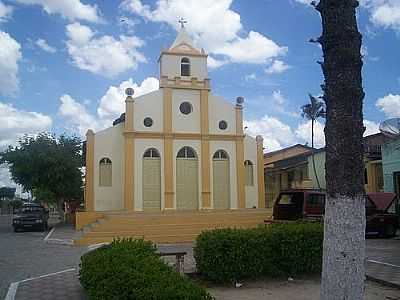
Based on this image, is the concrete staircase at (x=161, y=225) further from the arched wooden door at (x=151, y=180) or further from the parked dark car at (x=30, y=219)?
the parked dark car at (x=30, y=219)

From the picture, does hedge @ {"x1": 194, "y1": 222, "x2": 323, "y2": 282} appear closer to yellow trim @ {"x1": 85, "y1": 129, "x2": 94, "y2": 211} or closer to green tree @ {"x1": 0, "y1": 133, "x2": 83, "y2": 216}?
yellow trim @ {"x1": 85, "y1": 129, "x2": 94, "y2": 211}

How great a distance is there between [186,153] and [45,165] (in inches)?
327

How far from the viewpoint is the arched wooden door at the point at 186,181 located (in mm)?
25562

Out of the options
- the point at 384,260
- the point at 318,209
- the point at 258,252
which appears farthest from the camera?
the point at 318,209

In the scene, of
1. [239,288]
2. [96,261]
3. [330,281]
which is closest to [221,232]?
[239,288]

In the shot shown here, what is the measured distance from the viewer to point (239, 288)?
8.26 metres

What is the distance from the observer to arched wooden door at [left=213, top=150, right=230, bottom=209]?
86.0 feet

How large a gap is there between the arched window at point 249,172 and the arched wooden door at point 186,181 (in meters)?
3.17

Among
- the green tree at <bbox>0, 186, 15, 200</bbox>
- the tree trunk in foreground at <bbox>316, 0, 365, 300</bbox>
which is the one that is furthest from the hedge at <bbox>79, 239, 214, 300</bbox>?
the green tree at <bbox>0, 186, 15, 200</bbox>

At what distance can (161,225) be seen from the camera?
63.4ft

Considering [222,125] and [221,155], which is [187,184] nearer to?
[221,155]

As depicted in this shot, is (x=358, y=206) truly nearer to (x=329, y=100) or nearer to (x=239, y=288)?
(x=329, y=100)

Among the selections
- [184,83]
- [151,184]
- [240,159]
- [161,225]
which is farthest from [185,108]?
[161,225]

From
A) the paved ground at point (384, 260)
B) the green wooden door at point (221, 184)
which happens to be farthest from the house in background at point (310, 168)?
the green wooden door at point (221, 184)
